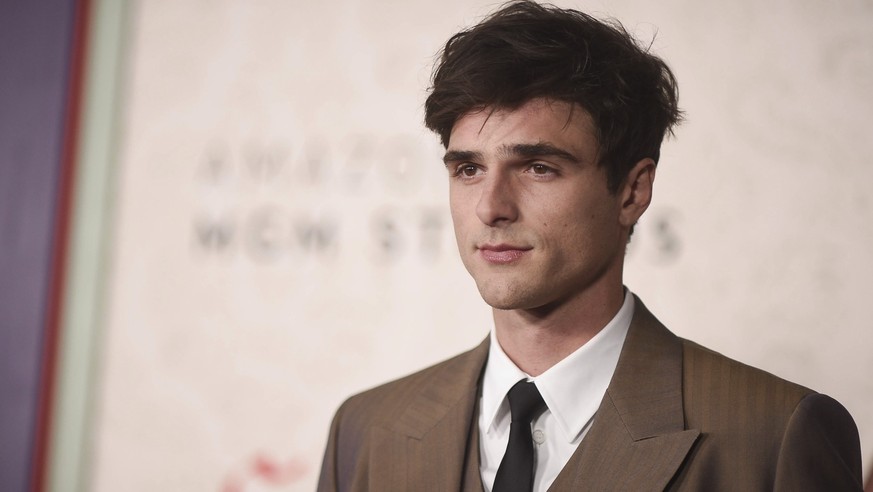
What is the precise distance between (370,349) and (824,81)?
1143 millimetres

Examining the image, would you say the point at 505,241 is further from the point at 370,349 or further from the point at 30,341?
the point at 30,341

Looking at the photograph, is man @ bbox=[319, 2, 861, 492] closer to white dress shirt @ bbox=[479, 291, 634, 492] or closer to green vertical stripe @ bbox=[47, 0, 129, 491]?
white dress shirt @ bbox=[479, 291, 634, 492]

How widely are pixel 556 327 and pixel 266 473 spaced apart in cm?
116

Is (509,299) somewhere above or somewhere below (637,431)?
above

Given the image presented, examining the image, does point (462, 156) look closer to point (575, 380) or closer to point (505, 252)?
point (505, 252)

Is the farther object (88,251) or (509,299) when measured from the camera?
(88,251)

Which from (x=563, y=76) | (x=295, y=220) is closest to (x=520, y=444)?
(x=563, y=76)

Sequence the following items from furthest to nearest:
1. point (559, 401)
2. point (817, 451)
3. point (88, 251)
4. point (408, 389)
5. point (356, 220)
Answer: point (88, 251) < point (356, 220) < point (408, 389) < point (559, 401) < point (817, 451)

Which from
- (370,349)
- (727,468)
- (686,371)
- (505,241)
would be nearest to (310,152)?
(370,349)

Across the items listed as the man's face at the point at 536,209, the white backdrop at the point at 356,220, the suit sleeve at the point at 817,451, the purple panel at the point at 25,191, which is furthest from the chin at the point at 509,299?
the purple panel at the point at 25,191

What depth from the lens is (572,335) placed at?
1263mm

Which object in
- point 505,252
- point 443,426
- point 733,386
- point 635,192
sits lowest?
point 443,426

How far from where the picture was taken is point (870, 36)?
1.71m

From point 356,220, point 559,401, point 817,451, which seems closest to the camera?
point 817,451
